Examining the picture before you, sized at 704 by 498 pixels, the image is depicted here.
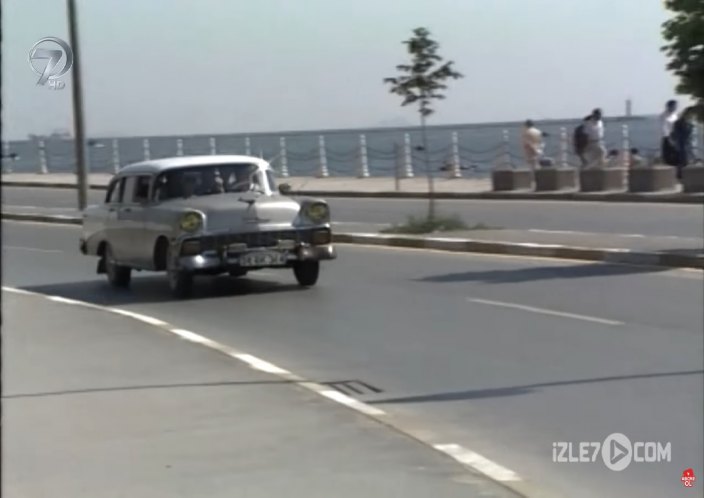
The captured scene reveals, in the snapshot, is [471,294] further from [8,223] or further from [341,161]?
[341,161]

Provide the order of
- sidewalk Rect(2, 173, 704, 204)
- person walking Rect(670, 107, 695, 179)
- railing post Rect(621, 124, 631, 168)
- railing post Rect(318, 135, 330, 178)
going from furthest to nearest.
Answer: railing post Rect(318, 135, 330, 178) → railing post Rect(621, 124, 631, 168) → person walking Rect(670, 107, 695, 179) → sidewalk Rect(2, 173, 704, 204)

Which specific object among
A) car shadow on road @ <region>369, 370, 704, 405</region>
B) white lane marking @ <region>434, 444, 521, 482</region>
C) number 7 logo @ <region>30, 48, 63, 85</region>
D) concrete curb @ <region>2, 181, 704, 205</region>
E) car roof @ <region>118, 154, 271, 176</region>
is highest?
number 7 logo @ <region>30, 48, 63, 85</region>

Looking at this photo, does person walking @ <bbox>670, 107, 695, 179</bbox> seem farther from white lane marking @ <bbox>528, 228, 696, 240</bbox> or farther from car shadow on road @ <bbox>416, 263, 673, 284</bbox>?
car shadow on road @ <bbox>416, 263, 673, 284</bbox>

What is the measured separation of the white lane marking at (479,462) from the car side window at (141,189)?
9.31 meters

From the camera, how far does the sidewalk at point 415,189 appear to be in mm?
28219

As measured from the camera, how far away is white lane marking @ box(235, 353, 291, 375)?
374 inches

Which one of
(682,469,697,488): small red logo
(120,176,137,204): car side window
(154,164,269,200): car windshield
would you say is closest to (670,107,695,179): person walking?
(154,164,269,200): car windshield

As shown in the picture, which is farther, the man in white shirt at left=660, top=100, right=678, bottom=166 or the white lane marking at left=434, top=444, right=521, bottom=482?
the man in white shirt at left=660, top=100, right=678, bottom=166

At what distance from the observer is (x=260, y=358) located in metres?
10.7

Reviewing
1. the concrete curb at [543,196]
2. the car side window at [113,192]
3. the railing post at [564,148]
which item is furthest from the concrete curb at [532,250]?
the railing post at [564,148]

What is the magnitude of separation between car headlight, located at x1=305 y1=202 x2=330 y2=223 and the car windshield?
2.36 feet

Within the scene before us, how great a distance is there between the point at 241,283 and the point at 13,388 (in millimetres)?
7855

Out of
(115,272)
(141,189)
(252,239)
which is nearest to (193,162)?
(141,189)

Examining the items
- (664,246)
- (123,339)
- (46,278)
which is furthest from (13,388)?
(664,246)
